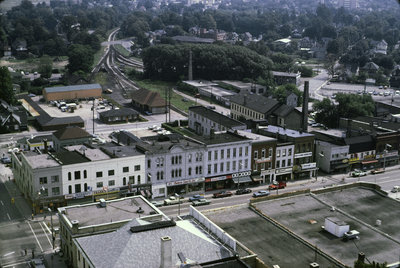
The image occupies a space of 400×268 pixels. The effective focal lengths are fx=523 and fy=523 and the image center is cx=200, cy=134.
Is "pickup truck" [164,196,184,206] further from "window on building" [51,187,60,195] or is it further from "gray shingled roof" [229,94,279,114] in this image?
"gray shingled roof" [229,94,279,114]

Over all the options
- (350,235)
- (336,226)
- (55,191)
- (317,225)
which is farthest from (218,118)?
(350,235)

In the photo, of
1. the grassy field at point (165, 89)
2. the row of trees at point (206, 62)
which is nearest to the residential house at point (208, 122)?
the grassy field at point (165, 89)

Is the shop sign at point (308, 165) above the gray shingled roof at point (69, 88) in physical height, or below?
above

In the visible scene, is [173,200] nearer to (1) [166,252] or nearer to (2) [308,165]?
(2) [308,165]

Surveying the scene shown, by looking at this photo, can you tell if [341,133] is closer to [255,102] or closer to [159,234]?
[255,102]

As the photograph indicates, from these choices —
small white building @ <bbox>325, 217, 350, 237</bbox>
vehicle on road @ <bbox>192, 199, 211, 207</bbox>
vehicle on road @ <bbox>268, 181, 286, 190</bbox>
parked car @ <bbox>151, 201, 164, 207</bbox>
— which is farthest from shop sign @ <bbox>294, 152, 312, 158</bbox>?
small white building @ <bbox>325, 217, 350, 237</bbox>

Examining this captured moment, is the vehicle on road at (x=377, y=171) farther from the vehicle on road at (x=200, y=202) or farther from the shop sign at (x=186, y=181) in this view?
the vehicle on road at (x=200, y=202)

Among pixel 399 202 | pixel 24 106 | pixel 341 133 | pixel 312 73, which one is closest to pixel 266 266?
pixel 399 202
